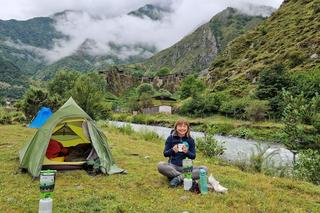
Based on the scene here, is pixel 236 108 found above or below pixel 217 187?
above

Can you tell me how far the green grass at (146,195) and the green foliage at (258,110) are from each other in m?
43.6

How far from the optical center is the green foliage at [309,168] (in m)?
12.5

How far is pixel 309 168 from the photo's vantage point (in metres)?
12.8

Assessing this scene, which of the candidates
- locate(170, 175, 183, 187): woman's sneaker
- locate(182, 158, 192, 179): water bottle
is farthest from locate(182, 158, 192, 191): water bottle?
locate(170, 175, 183, 187): woman's sneaker

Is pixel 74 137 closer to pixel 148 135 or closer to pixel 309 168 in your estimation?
pixel 309 168

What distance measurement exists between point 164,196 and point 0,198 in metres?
4.01

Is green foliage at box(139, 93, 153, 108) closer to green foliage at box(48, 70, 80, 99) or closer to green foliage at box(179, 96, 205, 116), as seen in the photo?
green foliage at box(179, 96, 205, 116)

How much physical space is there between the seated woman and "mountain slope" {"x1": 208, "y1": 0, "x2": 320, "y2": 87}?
69225 mm

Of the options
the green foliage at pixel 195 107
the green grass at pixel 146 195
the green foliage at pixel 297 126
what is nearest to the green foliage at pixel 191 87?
the green foliage at pixel 195 107

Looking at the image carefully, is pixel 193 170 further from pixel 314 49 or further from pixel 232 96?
pixel 314 49

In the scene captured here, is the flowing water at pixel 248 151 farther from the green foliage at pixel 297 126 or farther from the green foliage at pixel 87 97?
the green foliage at pixel 87 97

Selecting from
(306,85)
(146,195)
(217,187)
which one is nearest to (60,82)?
(306,85)

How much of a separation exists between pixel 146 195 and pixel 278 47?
94962 millimetres

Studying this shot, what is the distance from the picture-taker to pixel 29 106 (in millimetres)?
38719
